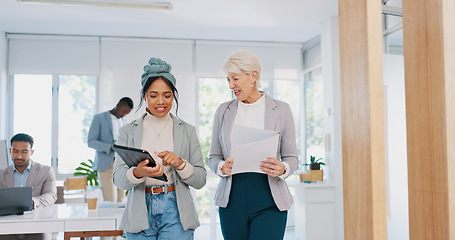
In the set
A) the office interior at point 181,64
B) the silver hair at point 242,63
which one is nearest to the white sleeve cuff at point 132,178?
the silver hair at point 242,63

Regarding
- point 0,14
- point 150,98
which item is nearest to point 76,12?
point 0,14

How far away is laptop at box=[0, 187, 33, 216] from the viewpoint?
2838 millimetres

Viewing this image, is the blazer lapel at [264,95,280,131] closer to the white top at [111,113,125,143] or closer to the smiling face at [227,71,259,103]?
the smiling face at [227,71,259,103]

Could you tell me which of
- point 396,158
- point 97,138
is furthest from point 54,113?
point 396,158

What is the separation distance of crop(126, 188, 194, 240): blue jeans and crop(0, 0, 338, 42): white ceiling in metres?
3.57

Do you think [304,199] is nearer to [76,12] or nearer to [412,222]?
[76,12]

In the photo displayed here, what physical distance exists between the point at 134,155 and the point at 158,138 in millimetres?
274

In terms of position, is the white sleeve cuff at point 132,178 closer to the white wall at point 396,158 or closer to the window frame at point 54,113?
the white wall at point 396,158

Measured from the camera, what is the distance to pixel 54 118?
6555 mm

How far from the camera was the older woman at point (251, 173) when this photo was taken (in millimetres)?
1901

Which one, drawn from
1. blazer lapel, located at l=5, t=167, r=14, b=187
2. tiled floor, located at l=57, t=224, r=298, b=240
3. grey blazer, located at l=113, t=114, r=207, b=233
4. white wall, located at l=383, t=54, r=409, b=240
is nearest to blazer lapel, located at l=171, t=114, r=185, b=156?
grey blazer, located at l=113, t=114, r=207, b=233

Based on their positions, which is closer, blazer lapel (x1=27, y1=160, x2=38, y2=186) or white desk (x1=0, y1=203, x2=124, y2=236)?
white desk (x1=0, y1=203, x2=124, y2=236)

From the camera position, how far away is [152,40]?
6758mm

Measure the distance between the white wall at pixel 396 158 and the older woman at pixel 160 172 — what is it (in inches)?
105
